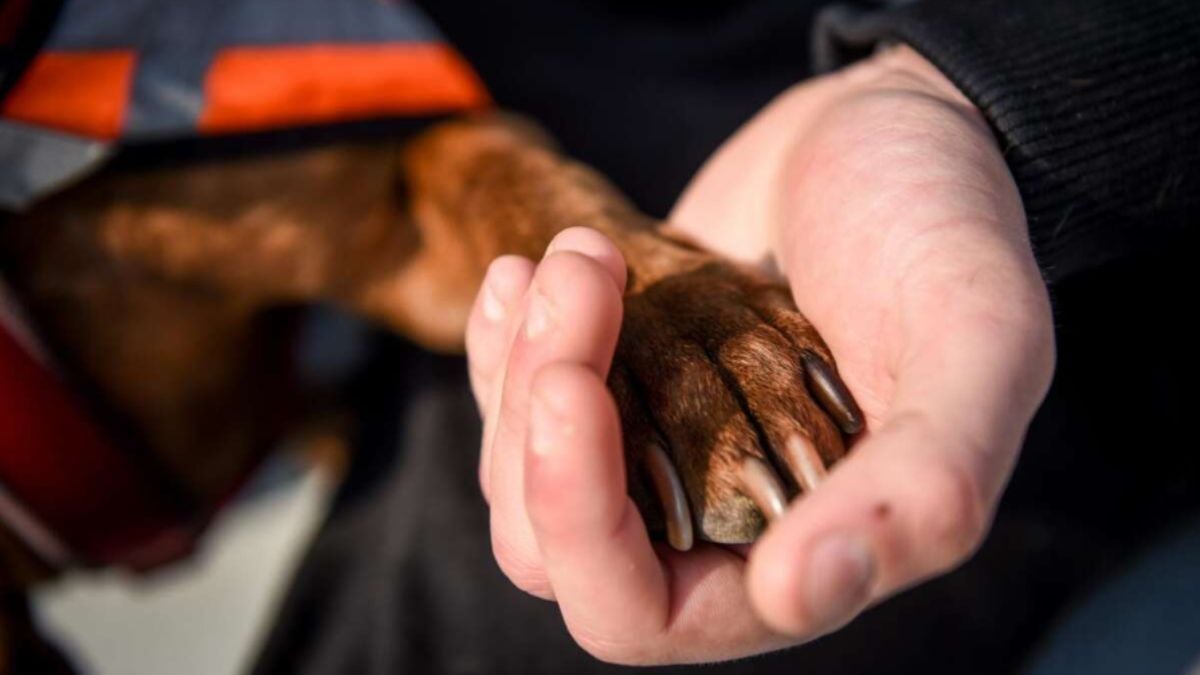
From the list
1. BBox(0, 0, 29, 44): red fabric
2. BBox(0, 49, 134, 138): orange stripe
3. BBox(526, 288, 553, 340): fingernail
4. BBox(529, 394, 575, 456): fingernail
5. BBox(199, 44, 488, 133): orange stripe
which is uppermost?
BBox(0, 0, 29, 44): red fabric

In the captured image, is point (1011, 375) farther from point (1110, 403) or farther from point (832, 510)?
point (1110, 403)

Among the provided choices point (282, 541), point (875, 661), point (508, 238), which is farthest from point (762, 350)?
point (282, 541)

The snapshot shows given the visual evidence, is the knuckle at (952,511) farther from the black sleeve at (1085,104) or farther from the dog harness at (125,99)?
the dog harness at (125,99)

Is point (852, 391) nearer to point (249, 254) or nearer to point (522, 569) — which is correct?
point (522, 569)

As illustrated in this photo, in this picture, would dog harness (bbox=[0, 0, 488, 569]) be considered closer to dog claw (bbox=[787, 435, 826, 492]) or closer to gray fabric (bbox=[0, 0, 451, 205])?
gray fabric (bbox=[0, 0, 451, 205])

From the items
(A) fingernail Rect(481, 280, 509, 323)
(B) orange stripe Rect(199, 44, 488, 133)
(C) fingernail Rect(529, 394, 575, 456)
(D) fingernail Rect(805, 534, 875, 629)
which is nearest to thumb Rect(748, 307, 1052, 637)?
(D) fingernail Rect(805, 534, 875, 629)

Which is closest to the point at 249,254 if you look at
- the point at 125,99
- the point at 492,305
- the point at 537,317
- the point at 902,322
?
the point at 125,99

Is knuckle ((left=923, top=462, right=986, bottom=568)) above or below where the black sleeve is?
above

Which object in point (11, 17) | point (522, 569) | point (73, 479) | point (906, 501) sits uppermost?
point (11, 17)
